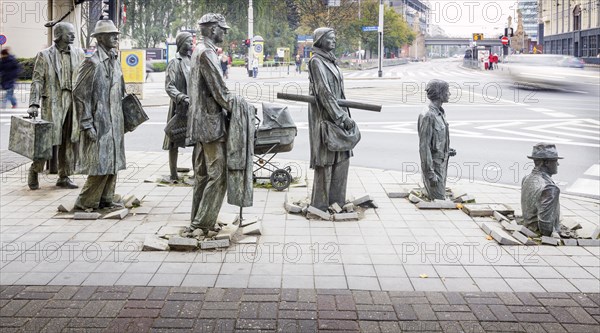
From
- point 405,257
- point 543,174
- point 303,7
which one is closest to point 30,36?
point 405,257

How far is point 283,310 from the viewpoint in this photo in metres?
5.01

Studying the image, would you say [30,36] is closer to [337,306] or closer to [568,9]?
[337,306]

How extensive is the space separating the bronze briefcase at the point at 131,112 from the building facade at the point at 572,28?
5.16m

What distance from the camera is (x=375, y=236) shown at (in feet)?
23.9

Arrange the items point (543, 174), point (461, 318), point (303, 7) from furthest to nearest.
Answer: point (303, 7)
point (543, 174)
point (461, 318)

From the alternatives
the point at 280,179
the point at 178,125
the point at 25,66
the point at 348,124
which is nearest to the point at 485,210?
the point at 348,124

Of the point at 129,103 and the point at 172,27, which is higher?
the point at 172,27

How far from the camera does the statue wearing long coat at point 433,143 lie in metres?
8.37

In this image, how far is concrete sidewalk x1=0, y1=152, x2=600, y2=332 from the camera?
4.92 metres

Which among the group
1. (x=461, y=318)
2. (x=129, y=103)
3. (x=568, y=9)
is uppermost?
(x=568, y=9)

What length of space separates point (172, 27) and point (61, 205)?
18645 mm

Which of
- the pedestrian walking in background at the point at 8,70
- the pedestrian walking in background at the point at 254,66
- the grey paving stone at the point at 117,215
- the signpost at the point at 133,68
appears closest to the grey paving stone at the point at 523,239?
the grey paving stone at the point at 117,215

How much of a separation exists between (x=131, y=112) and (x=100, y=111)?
555mm

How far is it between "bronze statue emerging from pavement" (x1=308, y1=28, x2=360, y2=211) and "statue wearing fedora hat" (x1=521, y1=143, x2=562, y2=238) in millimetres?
2064
